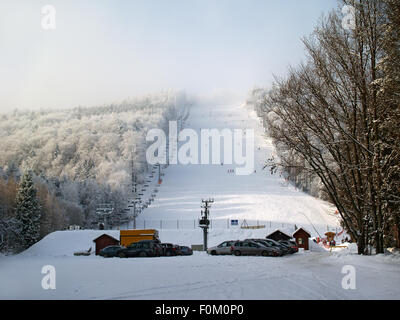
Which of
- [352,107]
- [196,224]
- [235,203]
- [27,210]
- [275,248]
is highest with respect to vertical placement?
[352,107]

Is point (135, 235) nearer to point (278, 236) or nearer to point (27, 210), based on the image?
point (278, 236)

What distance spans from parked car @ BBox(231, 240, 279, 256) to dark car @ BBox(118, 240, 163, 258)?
488 centimetres

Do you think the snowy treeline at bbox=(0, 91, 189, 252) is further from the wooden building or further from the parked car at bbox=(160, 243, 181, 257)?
the wooden building

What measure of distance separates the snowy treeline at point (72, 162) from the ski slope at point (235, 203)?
468 inches

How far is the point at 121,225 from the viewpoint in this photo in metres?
84.3

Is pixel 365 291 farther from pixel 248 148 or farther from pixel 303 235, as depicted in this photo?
pixel 248 148

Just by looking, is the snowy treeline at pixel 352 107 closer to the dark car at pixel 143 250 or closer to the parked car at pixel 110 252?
the dark car at pixel 143 250

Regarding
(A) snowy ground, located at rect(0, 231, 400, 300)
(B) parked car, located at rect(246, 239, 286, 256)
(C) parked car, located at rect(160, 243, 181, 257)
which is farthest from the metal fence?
(A) snowy ground, located at rect(0, 231, 400, 300)

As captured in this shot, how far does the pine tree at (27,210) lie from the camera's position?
176 ft

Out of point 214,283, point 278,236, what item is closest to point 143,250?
point 214,283

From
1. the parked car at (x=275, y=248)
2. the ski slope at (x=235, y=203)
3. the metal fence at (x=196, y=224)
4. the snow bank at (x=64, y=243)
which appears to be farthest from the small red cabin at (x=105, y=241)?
the metal fence at (x=196, y=224)

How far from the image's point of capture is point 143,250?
2511cm

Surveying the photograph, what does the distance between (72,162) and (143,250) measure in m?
125
